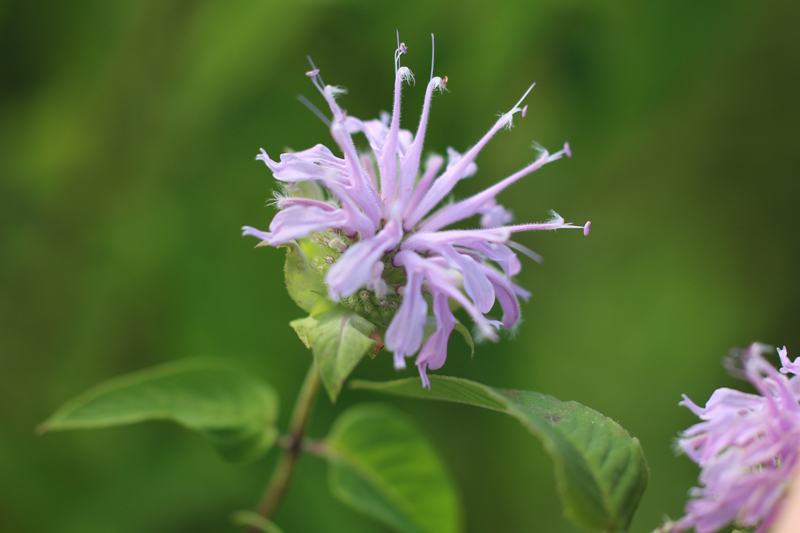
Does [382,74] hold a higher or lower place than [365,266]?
higher

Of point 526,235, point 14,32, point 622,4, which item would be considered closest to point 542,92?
point 622,4

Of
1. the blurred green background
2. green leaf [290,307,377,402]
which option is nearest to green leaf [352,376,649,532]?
green leaf [290,307,377,402]

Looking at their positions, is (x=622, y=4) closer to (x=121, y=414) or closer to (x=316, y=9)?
(x=316, y=9)

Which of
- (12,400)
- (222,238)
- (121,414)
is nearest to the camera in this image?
(121,414)

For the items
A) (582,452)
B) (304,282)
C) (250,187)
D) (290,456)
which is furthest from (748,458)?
(250,187)

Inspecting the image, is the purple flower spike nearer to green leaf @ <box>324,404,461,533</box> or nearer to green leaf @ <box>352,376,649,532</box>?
green leaf @ <box>352,376,649,532</box>

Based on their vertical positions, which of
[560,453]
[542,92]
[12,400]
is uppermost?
[542,92]
